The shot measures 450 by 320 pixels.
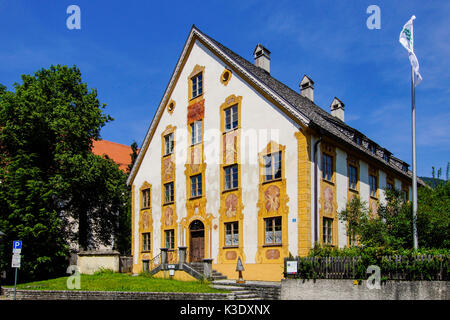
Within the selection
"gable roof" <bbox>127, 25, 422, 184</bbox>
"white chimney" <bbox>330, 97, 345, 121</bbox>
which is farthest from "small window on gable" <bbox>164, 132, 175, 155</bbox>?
"white chimney" <bbox>330, 97, 345, 121</bbox>

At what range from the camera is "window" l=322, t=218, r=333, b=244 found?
2346 cm

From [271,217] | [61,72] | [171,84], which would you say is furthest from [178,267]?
[61,72]

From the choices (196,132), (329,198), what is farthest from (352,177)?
(196,132)

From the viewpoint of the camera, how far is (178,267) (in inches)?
971

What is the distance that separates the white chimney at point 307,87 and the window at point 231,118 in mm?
13271

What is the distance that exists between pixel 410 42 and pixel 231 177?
1127 cm

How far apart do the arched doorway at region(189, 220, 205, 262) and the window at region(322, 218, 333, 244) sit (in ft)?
24.4

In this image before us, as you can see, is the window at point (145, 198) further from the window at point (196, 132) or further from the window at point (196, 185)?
the window at point (196, 132)

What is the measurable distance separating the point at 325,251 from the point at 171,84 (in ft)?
55.5

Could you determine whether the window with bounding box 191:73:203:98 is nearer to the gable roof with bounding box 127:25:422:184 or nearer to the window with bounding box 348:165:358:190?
the gable roof with bounding box 127:25:422:184

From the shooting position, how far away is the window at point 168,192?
30719mm

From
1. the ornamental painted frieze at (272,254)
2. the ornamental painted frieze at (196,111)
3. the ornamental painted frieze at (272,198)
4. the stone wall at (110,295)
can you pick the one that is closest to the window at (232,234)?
the ornamental painted frieze at (272,254)

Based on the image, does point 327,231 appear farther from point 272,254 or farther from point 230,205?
point 230,205
